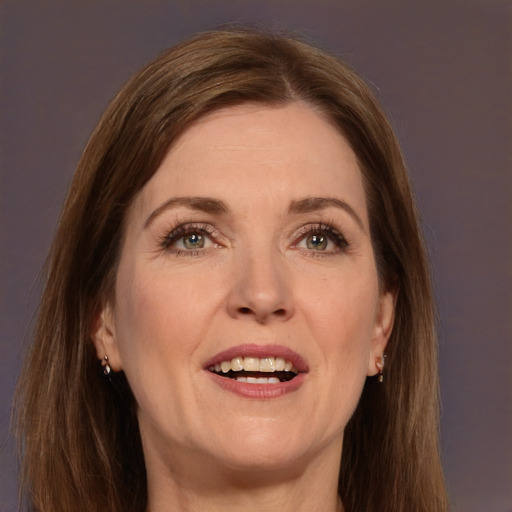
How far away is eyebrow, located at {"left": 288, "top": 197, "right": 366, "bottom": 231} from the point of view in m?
3.26

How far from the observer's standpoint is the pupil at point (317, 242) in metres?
3.35

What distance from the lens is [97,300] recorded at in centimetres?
362

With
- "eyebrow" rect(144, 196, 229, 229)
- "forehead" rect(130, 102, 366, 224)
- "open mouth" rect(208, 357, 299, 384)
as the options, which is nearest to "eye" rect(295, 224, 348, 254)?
"forehead" rect(130, 102, 366, 224)

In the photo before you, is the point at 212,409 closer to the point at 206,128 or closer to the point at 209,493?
the point at 209,493

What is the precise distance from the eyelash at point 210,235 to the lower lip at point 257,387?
36 cm

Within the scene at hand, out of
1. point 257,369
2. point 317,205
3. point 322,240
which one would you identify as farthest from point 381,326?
point 257,369

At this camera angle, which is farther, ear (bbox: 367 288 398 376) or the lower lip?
ear (bbox: 367 288 398 376)

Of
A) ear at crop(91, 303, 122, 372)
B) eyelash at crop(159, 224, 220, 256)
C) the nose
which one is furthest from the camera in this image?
ear at crop(91, 303, 122, 372)

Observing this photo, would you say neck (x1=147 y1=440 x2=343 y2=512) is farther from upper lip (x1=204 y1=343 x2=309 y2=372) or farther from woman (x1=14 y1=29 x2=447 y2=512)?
upper lip (x1=204 y1=343 x2=309 y2=372)

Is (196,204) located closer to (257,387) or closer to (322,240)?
(322,240)

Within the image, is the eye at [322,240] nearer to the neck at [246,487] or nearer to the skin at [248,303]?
the skin at [248,303]

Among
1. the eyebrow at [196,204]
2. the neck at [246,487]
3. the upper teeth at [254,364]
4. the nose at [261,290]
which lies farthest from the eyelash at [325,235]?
the neck at [246,487]

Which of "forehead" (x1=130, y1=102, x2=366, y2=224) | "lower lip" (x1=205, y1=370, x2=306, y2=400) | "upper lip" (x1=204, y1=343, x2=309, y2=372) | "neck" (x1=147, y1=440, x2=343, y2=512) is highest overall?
"forehead" (x1=130, y1=102, x2=366, y2=224)

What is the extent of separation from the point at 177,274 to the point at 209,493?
0.63 metres
